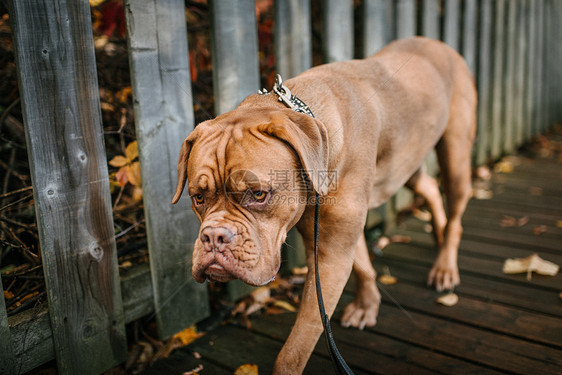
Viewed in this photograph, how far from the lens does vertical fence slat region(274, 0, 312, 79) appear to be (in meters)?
3.16

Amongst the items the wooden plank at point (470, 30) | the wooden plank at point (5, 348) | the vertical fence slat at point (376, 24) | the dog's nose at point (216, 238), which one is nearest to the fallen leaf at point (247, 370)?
the dog's nose at point (216, 238)

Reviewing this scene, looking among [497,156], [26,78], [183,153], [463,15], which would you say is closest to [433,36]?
[463,15]

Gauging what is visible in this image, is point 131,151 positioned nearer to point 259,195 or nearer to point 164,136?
point 164,136

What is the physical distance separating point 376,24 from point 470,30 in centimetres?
192

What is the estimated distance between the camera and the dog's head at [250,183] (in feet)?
6.11

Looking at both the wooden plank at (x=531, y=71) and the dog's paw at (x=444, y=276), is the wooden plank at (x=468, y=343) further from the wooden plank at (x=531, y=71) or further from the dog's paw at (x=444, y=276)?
the wooden plank at (x=531, y=71)

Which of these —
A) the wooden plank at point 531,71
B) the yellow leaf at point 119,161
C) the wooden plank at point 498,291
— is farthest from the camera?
the wooden plank at point 531,71

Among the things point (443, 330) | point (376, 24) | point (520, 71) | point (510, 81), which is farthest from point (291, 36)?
point (520, 71)

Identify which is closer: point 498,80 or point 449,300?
point 449,300

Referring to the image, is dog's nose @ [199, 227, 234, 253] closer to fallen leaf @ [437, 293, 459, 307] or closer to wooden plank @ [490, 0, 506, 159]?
fallen leaf @ [437, 293, 459, 307]

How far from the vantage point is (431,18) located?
4.61m

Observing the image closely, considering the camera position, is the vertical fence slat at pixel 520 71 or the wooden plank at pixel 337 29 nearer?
the wooden plank at pixel 337 29

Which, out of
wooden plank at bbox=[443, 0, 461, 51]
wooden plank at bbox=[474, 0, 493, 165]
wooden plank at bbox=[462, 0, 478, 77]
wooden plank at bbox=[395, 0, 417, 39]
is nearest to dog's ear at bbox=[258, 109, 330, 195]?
wooden plank at bbox=[395, 0, 417, 39]

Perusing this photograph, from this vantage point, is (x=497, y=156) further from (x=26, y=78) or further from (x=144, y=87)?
(x=26, y=78)
